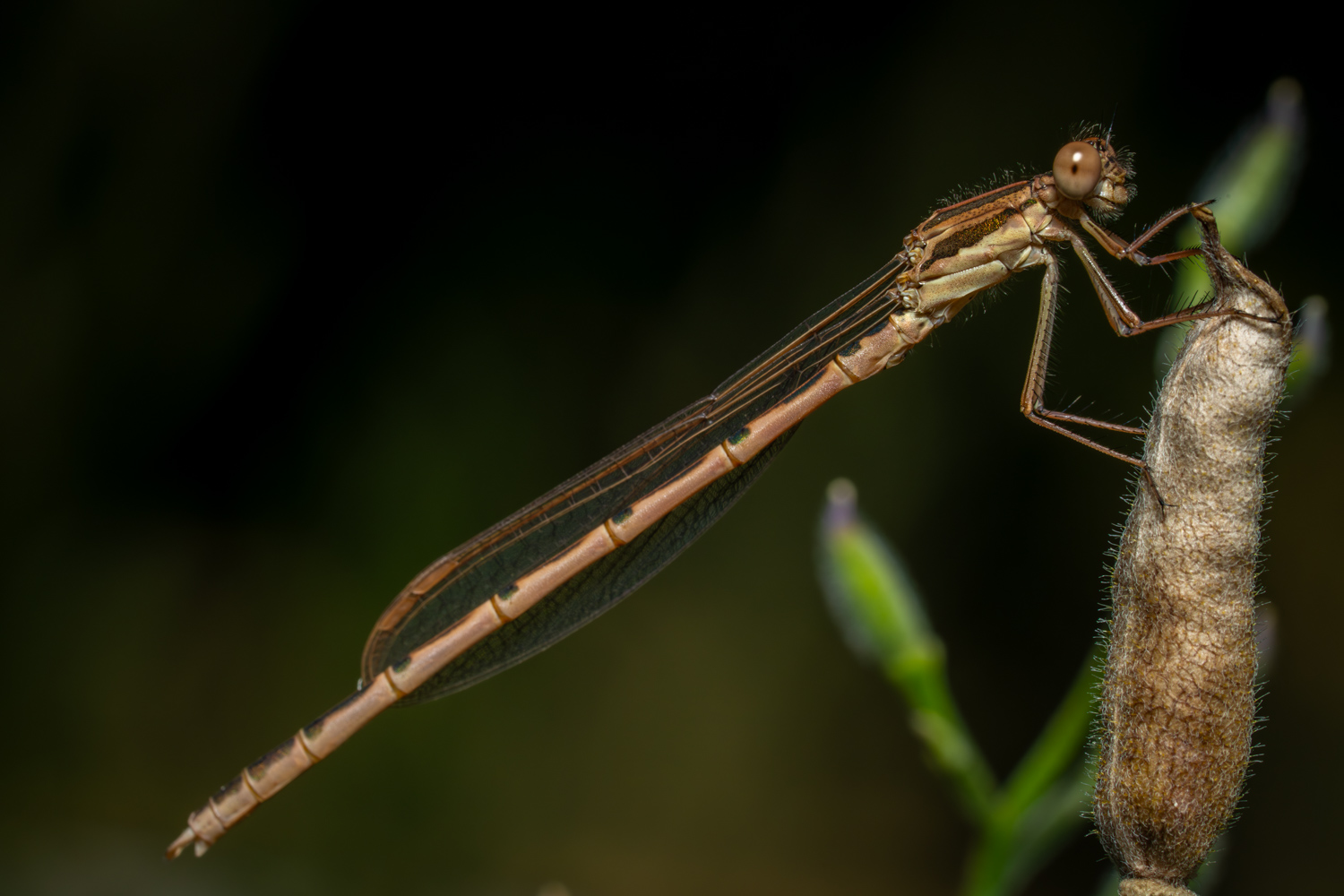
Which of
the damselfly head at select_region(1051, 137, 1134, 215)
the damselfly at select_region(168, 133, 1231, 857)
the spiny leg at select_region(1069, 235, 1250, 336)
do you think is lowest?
the spiny leg at select_region(1069, 235, 1250, 336)

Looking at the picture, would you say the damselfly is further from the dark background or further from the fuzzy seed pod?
the dark background

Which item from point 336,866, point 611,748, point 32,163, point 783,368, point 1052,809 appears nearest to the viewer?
point 1052,809

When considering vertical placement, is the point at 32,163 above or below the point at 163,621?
above

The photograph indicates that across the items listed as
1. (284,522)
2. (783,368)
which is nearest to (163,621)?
(284,522)

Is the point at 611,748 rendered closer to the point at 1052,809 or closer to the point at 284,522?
the point at 284,522

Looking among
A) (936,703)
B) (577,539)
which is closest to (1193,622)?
(936,703)

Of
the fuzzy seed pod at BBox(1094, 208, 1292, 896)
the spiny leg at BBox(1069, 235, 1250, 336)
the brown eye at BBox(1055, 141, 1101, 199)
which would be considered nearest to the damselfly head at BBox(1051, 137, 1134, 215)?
the brown eye at BBox(1055, 141, 1101, 199)
